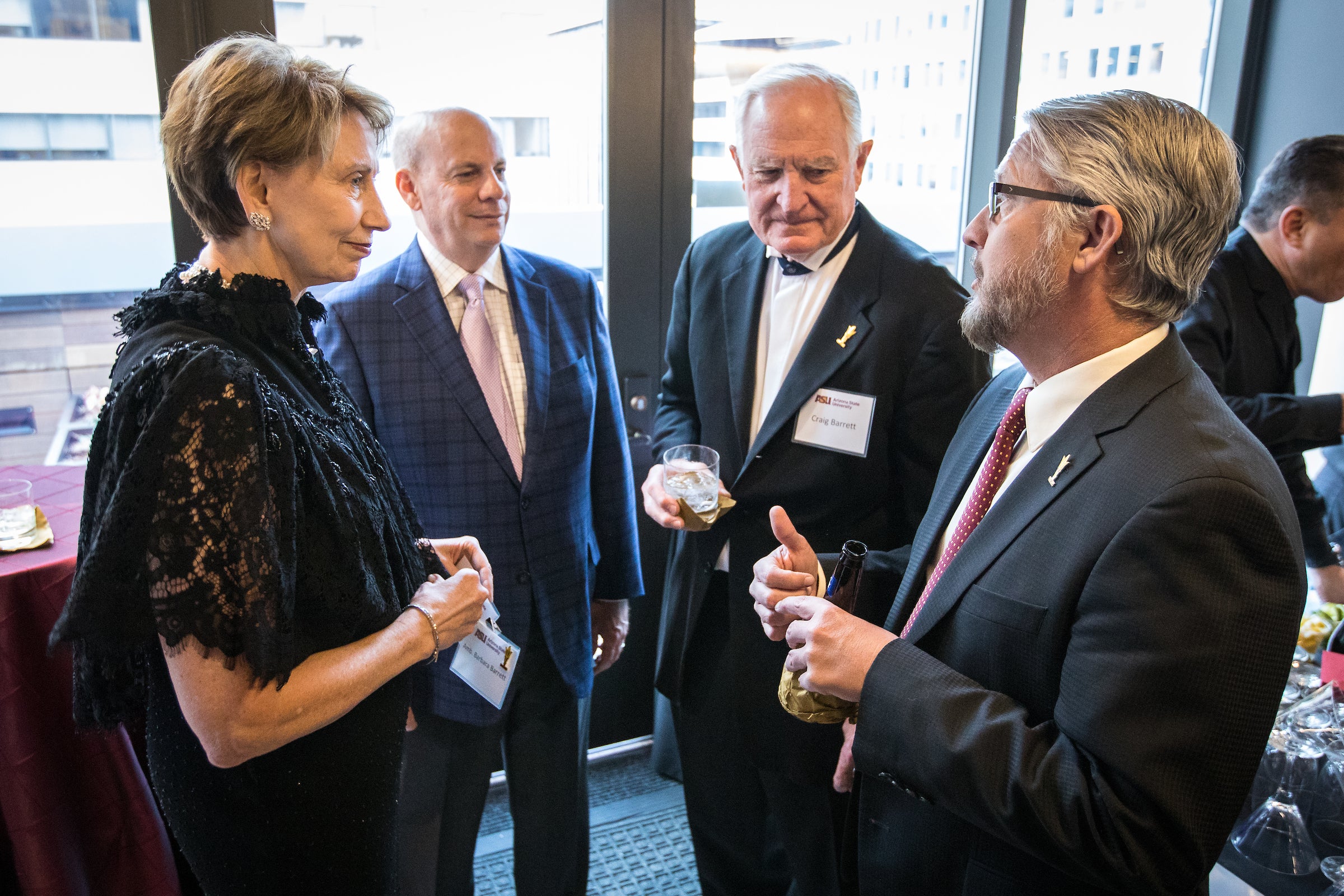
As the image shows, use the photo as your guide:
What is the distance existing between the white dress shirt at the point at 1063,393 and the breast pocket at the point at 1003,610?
5.9 inches

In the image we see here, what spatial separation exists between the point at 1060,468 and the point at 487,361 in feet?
4.32

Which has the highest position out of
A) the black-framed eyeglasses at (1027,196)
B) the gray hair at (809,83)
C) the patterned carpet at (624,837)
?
the gray hair at (809,83)

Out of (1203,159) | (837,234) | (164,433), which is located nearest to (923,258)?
(837,234)

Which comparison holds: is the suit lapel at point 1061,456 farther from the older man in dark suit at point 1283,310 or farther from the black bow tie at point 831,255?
the older man in dark suit at point 1283,310

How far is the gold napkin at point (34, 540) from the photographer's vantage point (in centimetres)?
191

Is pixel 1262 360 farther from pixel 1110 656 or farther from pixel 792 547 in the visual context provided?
pixel 1110 656

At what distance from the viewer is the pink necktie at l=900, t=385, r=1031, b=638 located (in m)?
1.40

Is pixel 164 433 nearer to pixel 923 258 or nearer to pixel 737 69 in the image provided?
pixel 923 258

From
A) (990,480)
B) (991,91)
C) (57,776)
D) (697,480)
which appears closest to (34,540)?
(57,776)

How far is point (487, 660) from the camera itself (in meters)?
1.72

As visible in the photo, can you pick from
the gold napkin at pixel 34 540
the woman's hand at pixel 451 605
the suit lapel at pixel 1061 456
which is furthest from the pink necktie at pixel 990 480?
the gold napkin at pixel 34 540

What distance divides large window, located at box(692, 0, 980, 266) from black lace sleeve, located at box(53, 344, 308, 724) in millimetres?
2075

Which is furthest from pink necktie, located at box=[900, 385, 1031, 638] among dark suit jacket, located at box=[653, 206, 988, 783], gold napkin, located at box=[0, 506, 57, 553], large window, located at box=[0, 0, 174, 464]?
large window, located at box=[0, 0, 174, 464]

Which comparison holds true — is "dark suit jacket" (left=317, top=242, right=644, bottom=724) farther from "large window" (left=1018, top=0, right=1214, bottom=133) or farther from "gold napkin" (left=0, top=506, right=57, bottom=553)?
"large window" (left=1018, top=0, right=1214, bottom=133)
